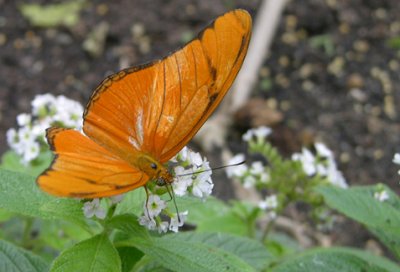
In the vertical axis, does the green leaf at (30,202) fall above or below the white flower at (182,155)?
below

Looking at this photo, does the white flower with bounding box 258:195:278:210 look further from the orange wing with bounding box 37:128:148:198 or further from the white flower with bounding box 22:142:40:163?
the orange wing with bounding box 37:128:148:198

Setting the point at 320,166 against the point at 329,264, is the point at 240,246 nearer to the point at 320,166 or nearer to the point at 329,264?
the point at 329,264

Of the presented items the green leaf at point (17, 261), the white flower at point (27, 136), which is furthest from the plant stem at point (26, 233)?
the green leaf at point (17, 261)

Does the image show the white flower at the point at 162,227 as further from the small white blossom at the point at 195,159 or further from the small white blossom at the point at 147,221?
the small white blossom at the point at 195,159

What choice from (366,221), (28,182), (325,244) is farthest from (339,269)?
(325,244)

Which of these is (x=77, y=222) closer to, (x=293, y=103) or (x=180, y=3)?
(x=293, y=103)
